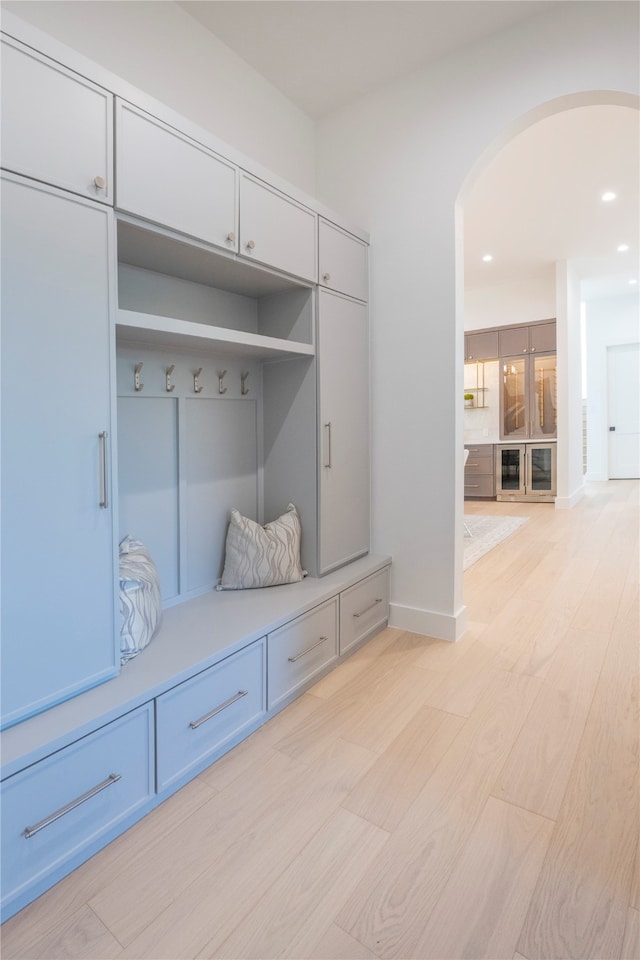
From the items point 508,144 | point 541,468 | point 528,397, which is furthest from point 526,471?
point 508,144

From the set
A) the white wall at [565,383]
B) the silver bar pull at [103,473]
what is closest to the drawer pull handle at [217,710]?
the silver bar pull at [103,473]

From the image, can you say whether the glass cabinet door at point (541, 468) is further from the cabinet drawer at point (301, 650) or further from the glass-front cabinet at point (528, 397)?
the cabinet drawer at point (301, 650)

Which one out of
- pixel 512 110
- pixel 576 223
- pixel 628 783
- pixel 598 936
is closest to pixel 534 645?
pixel 628 783

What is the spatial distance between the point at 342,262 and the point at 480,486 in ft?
17.5

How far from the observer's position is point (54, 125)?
1.32 meters

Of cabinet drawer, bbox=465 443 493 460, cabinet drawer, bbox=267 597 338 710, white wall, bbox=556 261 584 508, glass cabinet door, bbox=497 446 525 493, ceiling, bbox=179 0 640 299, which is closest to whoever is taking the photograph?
cabinet drawer, bbox=267 597 338 710

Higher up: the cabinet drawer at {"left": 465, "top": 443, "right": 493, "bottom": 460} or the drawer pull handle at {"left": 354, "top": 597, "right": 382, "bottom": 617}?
the cabinet drawer at {"left": 465, "top": 443, "right": 493, "bottom": 460}

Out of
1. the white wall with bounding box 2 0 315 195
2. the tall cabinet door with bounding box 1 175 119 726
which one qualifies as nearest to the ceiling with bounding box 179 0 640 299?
the white wall with bounding box 2 0 315 195

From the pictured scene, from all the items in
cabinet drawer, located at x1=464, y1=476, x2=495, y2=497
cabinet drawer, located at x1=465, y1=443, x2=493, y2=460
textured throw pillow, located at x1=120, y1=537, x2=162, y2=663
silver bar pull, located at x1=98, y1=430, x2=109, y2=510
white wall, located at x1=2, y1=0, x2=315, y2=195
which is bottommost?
textured throw pillow, located at x1=120, y1=537, x2=162, y2=663

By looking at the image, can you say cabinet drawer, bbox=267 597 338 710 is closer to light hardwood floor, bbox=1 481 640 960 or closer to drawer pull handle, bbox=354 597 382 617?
light hardwood floor, bbox=1 481 640 960

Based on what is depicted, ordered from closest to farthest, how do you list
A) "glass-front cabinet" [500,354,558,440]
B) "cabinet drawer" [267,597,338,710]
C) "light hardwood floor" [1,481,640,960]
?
1. "light hardwood floor" [1,481,640,960]
2. "cabinet drawer" [267,597,338,710]
3. "glass-front cabinet" [500,354,558,440]

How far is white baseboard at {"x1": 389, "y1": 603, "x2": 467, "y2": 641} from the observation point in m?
2.55

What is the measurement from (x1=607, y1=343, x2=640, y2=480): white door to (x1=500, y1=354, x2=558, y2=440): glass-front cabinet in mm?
2800

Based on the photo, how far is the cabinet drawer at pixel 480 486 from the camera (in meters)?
7.14
